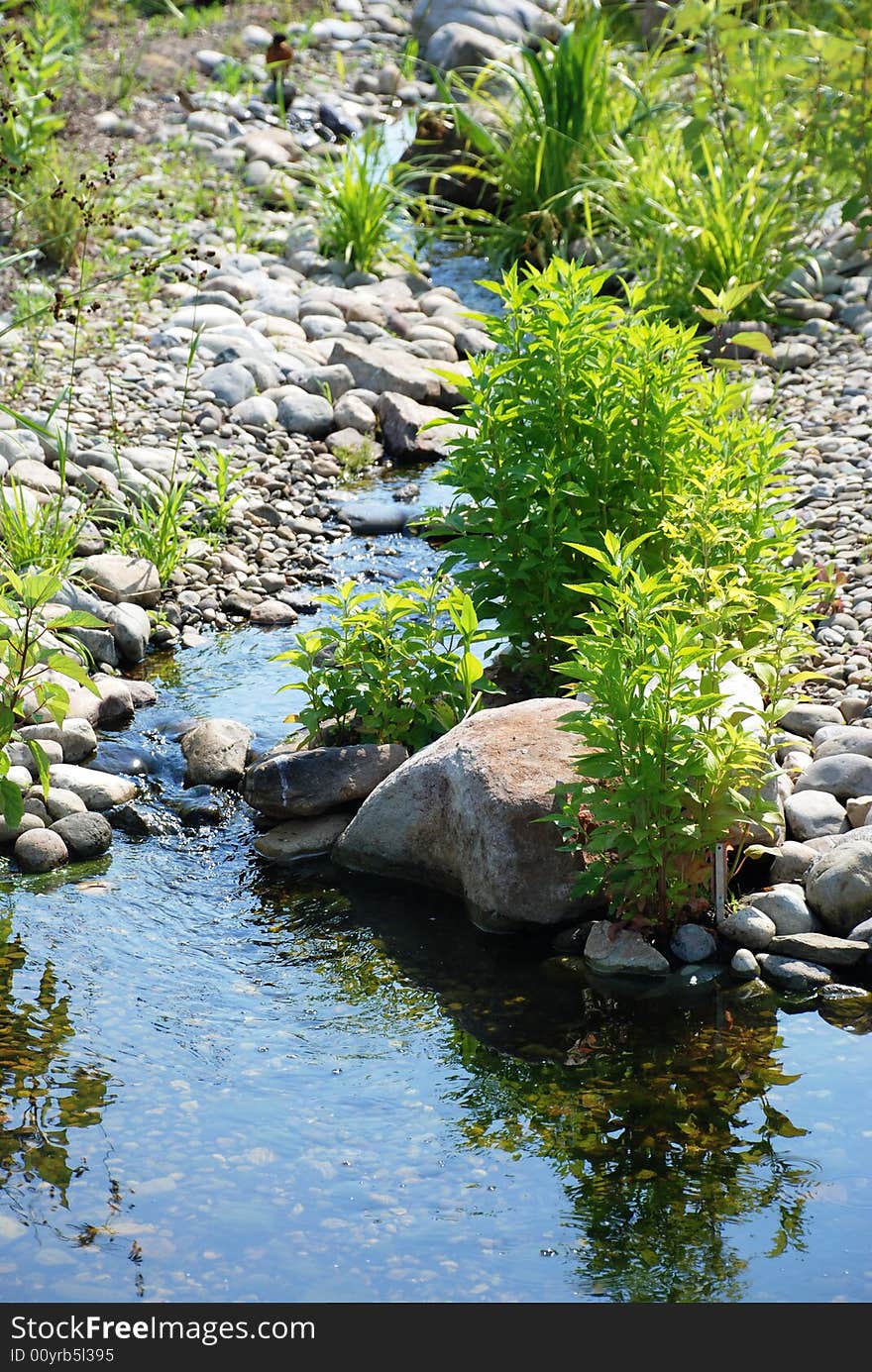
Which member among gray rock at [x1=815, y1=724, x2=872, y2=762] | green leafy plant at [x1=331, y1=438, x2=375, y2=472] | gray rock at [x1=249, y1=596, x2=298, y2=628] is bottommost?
gray rock at [x1=249, y1=596, x2=298, y2=628]

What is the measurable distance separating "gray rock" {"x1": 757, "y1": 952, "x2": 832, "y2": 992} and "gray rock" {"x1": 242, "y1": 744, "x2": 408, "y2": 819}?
4.26 feet

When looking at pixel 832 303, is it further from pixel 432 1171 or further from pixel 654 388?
pixel 432 1171

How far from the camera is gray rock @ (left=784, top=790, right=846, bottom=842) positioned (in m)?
4.15

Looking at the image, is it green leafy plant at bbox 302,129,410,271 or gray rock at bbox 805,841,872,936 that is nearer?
gray rock at bbox 805,841,872,936

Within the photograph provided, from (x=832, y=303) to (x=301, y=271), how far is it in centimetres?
299

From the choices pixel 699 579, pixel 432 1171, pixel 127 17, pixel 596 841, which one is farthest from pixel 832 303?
pixel 127 17

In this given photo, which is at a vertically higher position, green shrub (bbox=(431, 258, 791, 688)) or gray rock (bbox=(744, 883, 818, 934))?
green shrub (bbox=(431, 258, 791, 688))

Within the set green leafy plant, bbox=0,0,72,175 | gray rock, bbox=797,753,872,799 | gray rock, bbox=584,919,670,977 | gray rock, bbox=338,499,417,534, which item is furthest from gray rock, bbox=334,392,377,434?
gray rock, bbox=584,919,670,977

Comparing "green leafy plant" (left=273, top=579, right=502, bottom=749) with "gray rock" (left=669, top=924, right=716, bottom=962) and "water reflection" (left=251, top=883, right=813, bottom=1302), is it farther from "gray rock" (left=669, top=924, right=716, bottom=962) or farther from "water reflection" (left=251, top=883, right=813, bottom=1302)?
"gray rock" (left=669, top=924, right=716, bottom=962)

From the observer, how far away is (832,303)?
793 cm

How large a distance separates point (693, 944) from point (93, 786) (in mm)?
1860

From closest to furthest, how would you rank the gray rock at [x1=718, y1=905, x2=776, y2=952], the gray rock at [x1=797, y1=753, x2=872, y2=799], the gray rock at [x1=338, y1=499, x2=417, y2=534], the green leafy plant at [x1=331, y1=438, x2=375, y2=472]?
the gray rock at [x1=718, y1=905, x2=776, y2=952] → the gray rock at [x1=797, y1=753, x2=872, y2=799] → the gray rock at [x1=338, y1=499, x2=417, y2=534] → the green leafy plant at [x1=331, y1=438, x2=375, y2=472]

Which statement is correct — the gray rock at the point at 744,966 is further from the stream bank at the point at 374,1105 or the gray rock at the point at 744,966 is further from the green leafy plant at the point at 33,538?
the green leafy plant at the point at 33,538

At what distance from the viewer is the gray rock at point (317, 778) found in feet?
14.6
